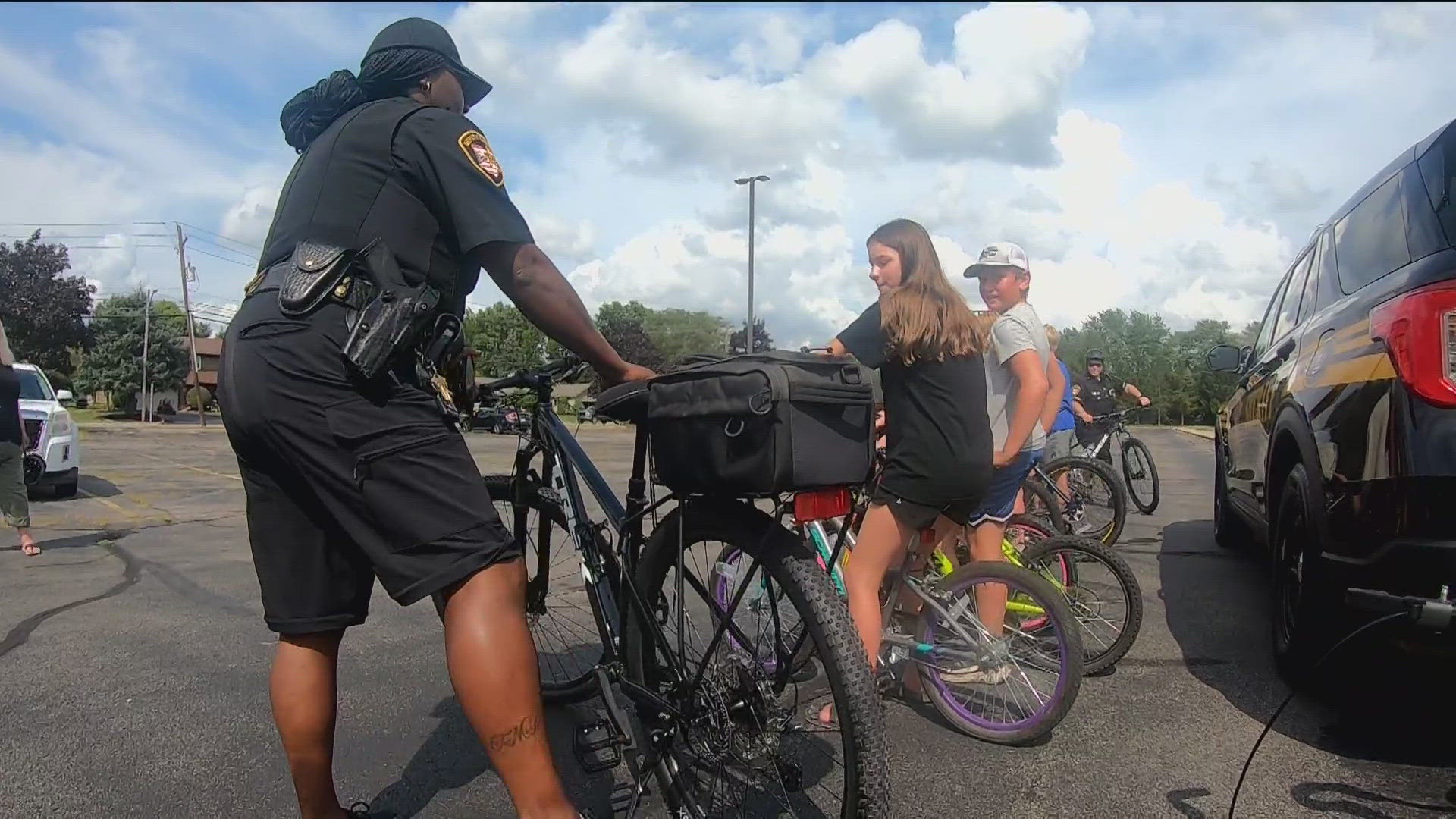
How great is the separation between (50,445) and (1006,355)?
32.9 ft

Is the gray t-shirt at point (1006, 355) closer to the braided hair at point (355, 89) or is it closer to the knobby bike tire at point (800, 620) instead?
the knobby bike tire at point (800, 620)

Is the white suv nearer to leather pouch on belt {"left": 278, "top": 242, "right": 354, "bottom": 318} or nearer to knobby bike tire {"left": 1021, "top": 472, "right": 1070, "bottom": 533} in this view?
knobby bike tire {"left": 1021, "top": 472, "right": 1070, "bottom": 533}

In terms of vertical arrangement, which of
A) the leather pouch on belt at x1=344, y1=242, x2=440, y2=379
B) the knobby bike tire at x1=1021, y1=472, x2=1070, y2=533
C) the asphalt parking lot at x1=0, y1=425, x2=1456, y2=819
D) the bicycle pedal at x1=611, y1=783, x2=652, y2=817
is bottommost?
the asphalt parking lot at x1=0, y1=425, x2=1456, y2=819

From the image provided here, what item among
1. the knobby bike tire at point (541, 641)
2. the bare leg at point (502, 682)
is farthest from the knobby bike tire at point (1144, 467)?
Answer: the bare leg at point (502, 682)

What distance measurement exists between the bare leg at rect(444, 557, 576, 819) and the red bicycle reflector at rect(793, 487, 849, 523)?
65 cm

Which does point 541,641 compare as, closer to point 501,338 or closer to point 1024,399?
point 1024,399

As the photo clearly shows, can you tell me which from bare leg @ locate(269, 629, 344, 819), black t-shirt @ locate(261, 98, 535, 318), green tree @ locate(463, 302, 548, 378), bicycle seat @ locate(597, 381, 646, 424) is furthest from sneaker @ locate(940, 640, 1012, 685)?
green tree @ locate(463, 302, 548, 378)

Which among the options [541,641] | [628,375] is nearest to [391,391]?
[628,375]

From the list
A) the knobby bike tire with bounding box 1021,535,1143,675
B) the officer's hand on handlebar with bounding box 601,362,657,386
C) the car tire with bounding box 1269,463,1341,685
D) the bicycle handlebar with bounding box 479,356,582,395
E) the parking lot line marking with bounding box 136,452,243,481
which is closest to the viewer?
the officer's hand on handlebar with bounding box 601,362,657,386

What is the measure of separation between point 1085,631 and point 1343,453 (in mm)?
1463

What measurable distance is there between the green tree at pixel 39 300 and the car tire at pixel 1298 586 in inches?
2206

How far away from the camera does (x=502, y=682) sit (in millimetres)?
1993

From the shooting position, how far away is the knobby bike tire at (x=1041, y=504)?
210 inches

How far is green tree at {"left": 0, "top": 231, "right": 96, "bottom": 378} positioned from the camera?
156 feet
